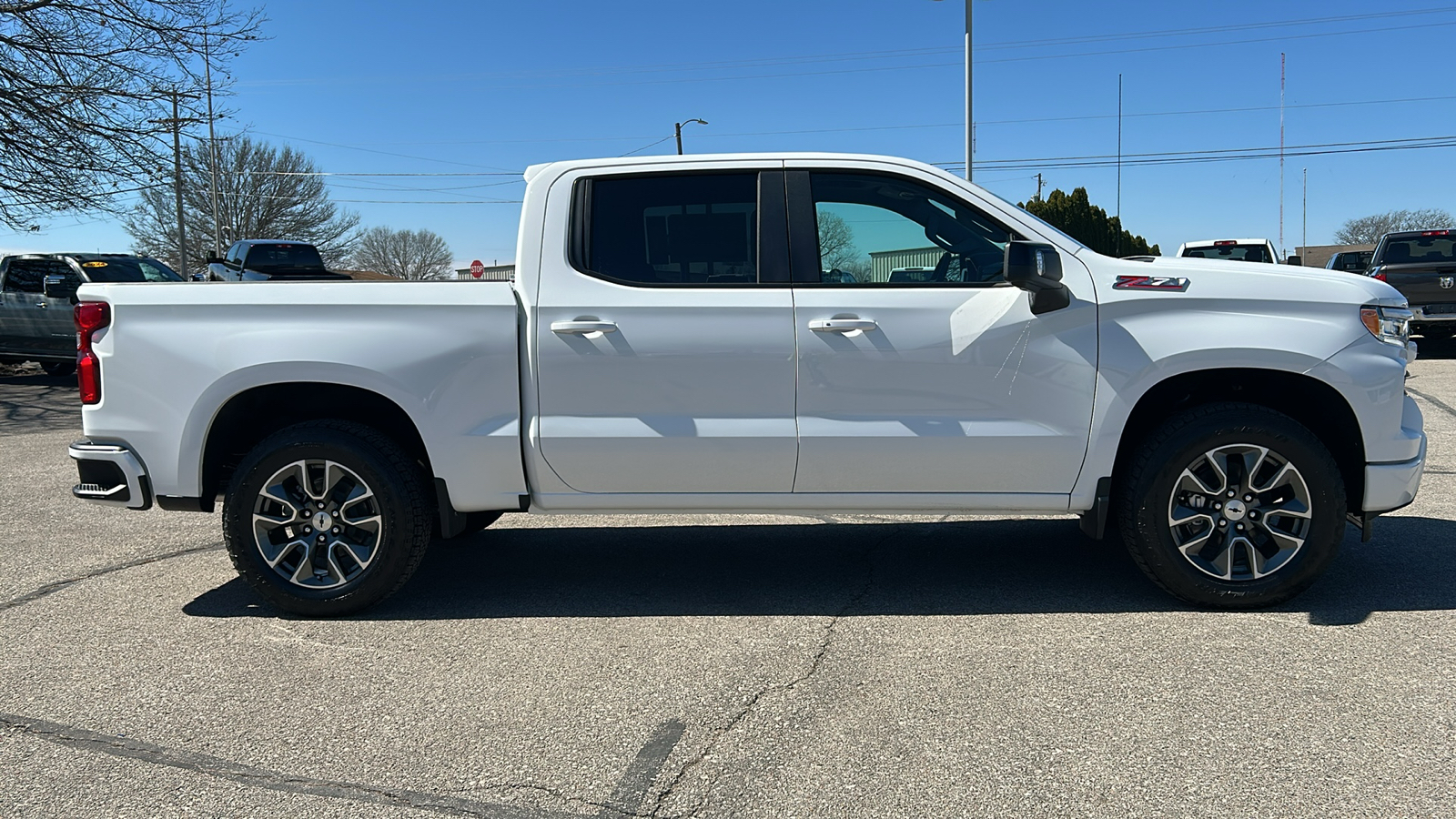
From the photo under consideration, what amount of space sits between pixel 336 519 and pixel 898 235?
2.71 metres

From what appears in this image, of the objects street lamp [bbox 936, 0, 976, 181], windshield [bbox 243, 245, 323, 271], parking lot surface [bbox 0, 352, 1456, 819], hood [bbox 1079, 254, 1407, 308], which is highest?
street lamp [bbox 936, 0, 976, 181]

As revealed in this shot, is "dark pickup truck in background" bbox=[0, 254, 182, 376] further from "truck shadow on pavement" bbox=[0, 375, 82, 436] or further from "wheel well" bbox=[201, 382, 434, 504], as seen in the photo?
"wheel well" bbox=[201, 382, 434, 504]

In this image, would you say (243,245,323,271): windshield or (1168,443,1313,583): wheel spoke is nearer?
(1168,443,1313,583): wheel spoke

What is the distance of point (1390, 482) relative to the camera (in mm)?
4449

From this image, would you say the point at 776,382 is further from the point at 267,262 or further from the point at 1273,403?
the point at 267,262

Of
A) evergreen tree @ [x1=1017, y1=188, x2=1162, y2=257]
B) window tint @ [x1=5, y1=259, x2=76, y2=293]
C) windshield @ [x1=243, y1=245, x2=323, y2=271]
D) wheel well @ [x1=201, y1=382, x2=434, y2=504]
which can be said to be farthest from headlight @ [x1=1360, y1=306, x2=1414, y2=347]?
evergreen tree @ [x1=1017, y1=188, x2=1162, y2=257]

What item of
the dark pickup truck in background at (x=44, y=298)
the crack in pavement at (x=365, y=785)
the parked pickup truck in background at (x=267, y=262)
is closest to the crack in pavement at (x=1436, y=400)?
Result: the crack in pavement at (x=365, y=785)

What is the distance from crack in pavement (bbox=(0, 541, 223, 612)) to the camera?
16.5ft

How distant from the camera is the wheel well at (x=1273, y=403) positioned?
4.54 metres

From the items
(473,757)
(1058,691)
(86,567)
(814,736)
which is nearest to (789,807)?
(814,736)

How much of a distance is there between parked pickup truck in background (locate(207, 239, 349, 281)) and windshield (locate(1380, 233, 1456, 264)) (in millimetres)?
18409

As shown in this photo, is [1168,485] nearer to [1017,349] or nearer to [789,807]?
[1017,349]

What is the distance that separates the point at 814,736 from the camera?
3.37 metres

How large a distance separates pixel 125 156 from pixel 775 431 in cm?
1581
